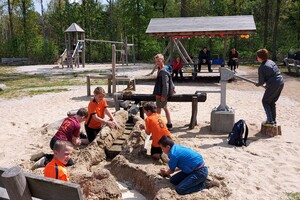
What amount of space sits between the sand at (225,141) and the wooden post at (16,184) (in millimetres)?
2773

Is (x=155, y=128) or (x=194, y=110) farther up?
(x=155, y=128)

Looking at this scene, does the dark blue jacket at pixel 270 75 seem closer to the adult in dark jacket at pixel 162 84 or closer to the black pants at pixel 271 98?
the black pants at pixel 271 98

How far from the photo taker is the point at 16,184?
7.56ft

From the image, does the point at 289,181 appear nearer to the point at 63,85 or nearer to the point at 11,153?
the point at 11,153

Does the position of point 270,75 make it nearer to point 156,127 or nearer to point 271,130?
point 271,130

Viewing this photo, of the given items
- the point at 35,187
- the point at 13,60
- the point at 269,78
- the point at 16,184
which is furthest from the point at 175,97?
the point at 13,60

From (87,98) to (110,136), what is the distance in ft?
19.9

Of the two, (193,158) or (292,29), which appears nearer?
(193,158)

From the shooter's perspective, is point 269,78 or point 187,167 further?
point 269,78

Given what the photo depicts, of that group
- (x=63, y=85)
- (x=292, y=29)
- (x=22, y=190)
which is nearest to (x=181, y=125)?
(x=22, y=190)

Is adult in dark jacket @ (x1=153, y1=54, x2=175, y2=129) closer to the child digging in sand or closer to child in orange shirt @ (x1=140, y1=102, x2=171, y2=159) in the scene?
child in orange shirt @ (x1=140, y1=102, x2=171, y2=159)

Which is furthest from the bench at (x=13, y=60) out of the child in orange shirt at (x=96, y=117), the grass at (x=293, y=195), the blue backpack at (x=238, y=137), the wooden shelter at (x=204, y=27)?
the grass at (x=293, y=195)

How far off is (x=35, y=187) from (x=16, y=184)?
0.14 metres

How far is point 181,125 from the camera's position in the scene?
8070 millimetres
